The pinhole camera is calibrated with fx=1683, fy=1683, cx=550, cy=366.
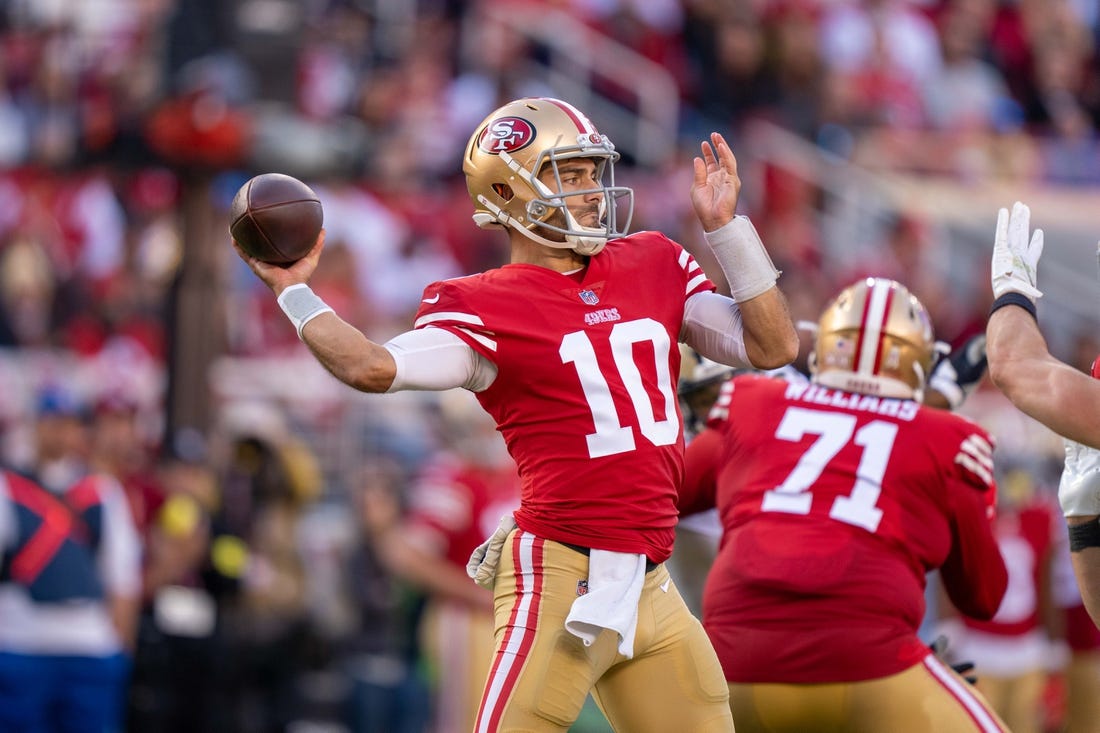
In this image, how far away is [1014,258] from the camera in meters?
4.04

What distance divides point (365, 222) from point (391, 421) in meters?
1.78

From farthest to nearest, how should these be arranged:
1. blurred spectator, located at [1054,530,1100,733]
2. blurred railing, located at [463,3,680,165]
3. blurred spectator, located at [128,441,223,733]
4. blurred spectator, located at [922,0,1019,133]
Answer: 1. blurred spectator, located at [922,0,1019,133]
2. blurred railing, located at [463,3,680,165]
3. blurred spectator, located at [1054,530,1100,733]
4. blurred spectator, located at [128,441,223,733]

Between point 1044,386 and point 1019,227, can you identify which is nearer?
point 1044,386

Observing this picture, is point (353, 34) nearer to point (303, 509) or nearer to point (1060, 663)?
point (303, 509)

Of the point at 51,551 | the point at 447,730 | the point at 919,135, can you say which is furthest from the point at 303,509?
the point at 919,135

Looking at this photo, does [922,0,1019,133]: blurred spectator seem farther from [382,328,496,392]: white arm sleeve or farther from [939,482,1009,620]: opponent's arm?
[382,328,496,392]: white arm sleeve

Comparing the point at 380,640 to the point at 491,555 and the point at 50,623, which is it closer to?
the point at 50,623

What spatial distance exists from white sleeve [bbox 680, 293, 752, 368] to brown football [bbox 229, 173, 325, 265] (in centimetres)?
98

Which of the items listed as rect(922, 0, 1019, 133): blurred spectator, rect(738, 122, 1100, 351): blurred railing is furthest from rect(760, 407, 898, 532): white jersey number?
rect(922, 0, 1019, 133): blurred spectator

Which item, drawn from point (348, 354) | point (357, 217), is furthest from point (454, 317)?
point (357, 217)

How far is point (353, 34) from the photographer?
13000mm

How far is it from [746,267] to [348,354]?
1006 mm

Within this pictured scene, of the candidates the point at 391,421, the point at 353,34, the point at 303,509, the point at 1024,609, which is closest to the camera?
the point at 1024,609

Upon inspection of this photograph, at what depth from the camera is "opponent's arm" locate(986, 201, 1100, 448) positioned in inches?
146
